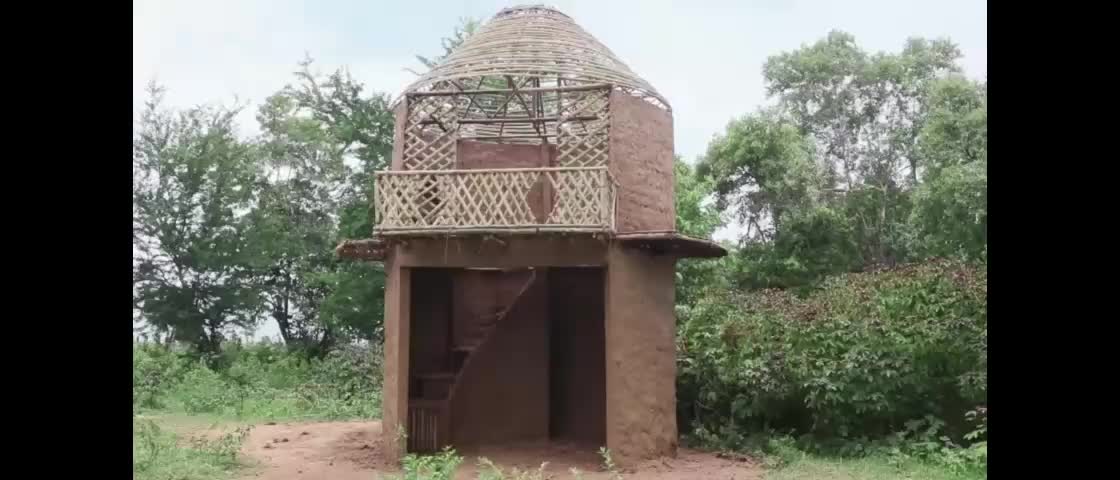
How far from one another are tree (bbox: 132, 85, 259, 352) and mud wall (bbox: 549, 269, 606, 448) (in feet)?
44.7

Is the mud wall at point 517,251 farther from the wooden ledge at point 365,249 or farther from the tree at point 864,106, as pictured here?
the tree at point 864,106

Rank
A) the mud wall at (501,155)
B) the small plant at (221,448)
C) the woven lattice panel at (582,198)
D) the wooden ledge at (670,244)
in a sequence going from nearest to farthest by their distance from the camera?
the woven lattice panel at (582,198) → the wooden ledge at (670,244) → the small plant at (221,448) → the mud wall at (501,155)

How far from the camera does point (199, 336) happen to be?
23781 mm

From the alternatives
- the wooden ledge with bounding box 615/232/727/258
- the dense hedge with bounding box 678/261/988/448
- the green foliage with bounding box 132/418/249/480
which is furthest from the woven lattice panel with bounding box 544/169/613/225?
the green foliage with bounding box 132/418/249/480

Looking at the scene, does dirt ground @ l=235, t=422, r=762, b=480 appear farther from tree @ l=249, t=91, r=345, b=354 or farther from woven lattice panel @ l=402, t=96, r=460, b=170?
tree @ l=249, t=91, r=345, b=354

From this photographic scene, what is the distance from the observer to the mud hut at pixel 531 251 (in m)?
10.2

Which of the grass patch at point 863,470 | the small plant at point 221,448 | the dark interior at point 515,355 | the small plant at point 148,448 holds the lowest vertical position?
the grass patch at point 863,470

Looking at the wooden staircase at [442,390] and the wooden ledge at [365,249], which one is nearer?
the wooden ledge at [365,249]

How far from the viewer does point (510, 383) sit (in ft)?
41.8

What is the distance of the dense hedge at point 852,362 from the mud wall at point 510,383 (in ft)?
7.25

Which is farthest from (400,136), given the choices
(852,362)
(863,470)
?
(863,470)

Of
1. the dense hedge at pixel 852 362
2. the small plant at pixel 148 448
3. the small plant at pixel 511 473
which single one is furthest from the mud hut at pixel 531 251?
the small plant at pixel 148 448
